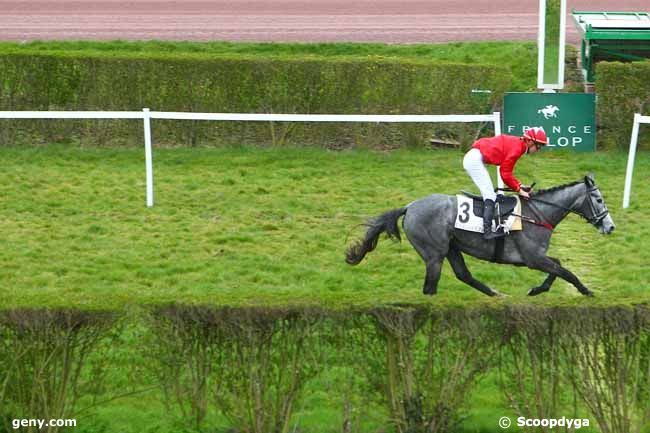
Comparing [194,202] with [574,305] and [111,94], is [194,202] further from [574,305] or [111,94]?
[574,305]

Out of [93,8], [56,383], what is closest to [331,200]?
[56,383]

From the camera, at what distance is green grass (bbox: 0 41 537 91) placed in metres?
15.9

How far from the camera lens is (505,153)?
9.12 m

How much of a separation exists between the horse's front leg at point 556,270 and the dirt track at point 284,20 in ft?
27.2

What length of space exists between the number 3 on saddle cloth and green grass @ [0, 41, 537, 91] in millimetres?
6833

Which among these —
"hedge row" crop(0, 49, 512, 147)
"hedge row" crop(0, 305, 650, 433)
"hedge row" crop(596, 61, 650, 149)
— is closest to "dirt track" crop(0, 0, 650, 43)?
"hedge row" crop(0, 49, 512, 147)

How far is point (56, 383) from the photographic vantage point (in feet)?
23.1

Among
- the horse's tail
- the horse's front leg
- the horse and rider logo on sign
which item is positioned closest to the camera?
the horse's front leg

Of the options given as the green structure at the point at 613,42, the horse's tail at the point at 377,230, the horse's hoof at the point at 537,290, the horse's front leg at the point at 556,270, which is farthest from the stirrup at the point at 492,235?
the green structure at the point at 613,42

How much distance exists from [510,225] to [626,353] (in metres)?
2.40

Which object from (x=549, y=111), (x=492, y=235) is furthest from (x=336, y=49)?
(x=492, y=235)

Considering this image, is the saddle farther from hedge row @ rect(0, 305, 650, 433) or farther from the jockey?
hedge row @ rect(0, 305, 650, 433)

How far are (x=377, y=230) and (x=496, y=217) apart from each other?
0.89 meters

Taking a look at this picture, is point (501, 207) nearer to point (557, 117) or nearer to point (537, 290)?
point (537, 290)
